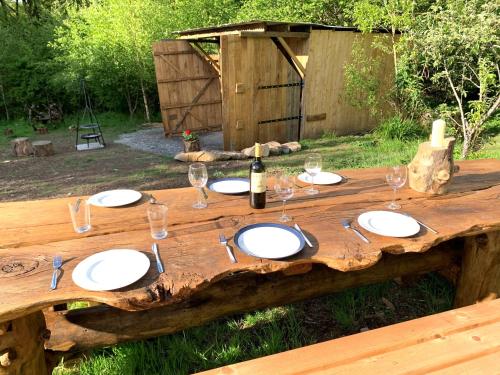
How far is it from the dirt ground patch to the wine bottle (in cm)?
352

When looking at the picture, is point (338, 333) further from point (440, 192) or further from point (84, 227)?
point (84, 227)

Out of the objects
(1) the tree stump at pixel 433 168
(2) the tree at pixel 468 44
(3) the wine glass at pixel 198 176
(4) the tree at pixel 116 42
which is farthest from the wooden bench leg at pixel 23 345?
(4) the tree at pixel 116 42

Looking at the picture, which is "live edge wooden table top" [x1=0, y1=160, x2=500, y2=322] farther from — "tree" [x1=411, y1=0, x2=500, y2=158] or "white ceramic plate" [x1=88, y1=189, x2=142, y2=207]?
"tree" [x1=411, y1=0, x2=500, y2=158]

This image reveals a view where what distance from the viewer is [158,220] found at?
5.36ft

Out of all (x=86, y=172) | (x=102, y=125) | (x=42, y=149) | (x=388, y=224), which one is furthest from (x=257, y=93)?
(x=388, y=224)

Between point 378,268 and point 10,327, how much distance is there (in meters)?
1.85

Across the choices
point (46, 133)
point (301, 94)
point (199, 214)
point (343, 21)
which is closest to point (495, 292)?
point (199, 214)

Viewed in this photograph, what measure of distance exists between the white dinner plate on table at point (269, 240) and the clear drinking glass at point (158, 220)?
0.33 m

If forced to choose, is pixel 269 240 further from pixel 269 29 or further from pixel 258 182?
pixel 269 29

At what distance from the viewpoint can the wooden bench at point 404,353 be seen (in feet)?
4.13

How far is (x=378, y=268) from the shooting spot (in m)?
2.15

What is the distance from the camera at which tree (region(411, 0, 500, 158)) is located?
580 centimetres

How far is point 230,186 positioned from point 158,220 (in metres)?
0.72

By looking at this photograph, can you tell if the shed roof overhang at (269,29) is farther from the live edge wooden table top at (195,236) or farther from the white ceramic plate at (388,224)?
the white ceramic plate at (388,224)
